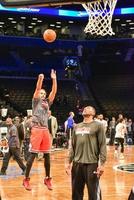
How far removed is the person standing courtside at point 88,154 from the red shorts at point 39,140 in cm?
111

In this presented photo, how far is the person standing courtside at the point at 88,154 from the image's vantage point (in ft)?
22.3

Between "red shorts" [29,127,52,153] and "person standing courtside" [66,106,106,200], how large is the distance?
111 cm

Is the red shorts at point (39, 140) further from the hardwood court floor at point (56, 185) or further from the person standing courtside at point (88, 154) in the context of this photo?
the hardwood court floor at point (56, 185)

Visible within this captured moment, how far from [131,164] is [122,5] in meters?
22.9

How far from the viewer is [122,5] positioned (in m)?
36.3

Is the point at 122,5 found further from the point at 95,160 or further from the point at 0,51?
the point at 95,160

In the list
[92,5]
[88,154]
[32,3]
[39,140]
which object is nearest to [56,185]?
[39,140]

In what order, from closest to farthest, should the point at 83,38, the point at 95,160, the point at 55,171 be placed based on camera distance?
the point at 95,160
the point at 55,171
the point at 83,38

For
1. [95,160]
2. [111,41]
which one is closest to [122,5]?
[111,41]

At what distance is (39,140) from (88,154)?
1.34 meters

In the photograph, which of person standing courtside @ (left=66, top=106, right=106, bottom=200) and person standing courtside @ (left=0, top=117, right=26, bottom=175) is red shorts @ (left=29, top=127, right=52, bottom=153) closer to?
person standing courtside @ (left=66, top=106, right=106, bottom=200)

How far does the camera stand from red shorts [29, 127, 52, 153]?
7895mm

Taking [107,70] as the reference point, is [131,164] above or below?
below

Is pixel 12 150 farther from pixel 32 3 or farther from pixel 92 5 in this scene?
pixel 32 3
